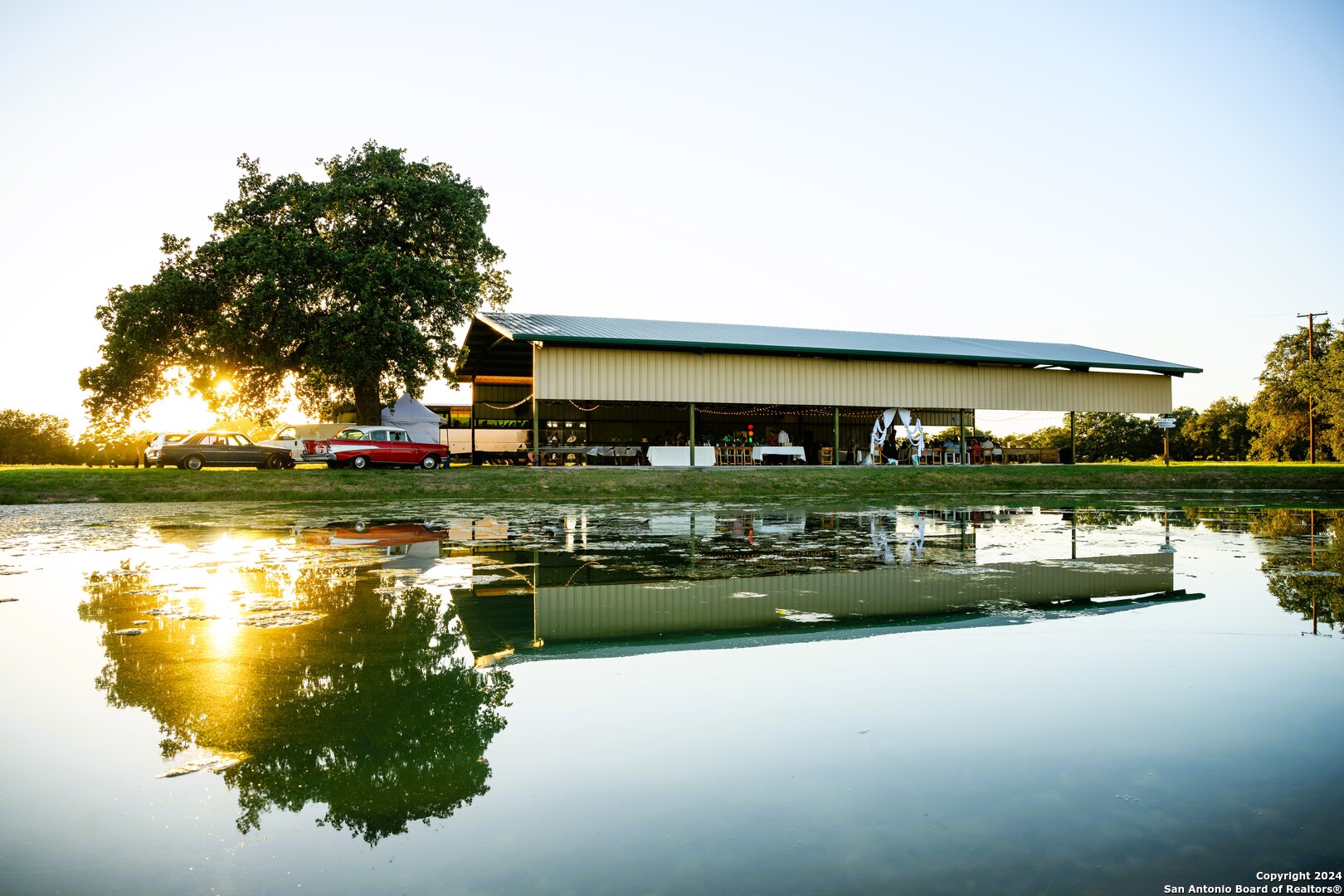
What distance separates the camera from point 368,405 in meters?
33.3

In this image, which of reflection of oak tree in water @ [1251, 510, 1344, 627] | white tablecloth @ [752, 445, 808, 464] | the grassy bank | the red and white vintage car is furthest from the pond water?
white tablecloth @ [752, 445, 808, 464]

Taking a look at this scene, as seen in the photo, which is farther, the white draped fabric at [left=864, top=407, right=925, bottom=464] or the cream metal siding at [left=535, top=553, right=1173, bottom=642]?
the white draped fabric at [left=864, top=407, right=925, bottom=464]

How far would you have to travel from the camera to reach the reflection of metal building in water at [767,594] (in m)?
6.28

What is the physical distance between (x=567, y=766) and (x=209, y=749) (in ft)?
5.69

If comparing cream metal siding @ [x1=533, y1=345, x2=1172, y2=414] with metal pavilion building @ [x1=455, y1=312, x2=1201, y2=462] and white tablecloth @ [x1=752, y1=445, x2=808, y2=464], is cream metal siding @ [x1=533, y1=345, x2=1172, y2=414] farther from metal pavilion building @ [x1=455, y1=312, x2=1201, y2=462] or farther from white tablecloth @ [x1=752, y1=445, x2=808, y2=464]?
white tablecloth @ [x1=752, y1=445, x2=808, y2=464]

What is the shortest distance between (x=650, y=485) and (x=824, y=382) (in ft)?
40.7

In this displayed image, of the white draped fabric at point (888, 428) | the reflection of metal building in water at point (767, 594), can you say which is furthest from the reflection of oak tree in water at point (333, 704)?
the white draped fabric at point (888, 428)

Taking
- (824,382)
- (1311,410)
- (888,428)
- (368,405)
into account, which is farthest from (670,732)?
(1311,410)

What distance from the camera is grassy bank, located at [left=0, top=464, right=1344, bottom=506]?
76.5ft

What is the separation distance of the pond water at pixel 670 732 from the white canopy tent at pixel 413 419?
86.7 ft


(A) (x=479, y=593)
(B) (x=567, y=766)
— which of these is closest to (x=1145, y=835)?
(B) (x=567, y=766)

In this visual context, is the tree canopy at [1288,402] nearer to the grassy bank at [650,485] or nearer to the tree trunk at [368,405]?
the grassy bank at [650,485]

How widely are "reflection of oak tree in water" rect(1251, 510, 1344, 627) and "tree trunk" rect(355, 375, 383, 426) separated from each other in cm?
2863

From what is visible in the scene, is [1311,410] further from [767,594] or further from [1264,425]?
[767,594]
